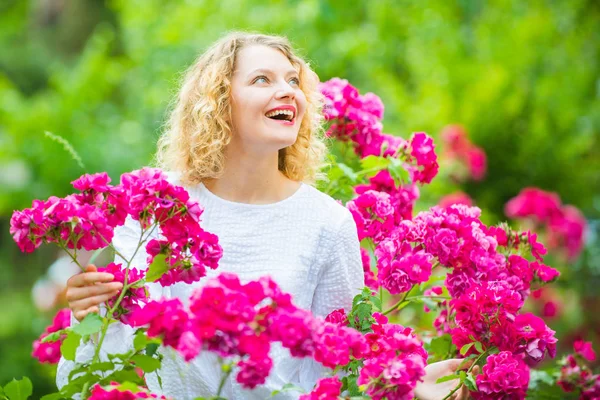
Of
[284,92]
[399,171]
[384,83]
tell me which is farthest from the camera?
[384,83]

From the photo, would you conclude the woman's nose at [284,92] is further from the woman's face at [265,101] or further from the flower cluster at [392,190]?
the flower cluster at [392,190]

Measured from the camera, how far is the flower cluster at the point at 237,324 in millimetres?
1458

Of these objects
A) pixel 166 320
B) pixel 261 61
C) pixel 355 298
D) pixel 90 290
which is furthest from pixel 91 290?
pixel 261 61

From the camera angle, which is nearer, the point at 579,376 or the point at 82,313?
the point at 82,313

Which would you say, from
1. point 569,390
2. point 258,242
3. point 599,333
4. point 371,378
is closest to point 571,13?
point 599,333

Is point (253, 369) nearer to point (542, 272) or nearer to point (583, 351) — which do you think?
point (542, 272)

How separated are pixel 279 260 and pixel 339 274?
17 centimetres

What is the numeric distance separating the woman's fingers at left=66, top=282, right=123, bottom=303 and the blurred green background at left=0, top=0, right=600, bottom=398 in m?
3.01

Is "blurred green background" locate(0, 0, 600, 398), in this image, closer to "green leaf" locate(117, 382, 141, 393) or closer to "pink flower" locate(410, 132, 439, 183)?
"pink flower" locate(410, 132, 439, 183)

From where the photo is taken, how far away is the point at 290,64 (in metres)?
2.30

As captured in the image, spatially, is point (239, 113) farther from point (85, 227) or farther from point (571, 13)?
point (571, 13)

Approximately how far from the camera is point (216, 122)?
2.28 meters

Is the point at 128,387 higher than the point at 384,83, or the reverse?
the point at 384,83

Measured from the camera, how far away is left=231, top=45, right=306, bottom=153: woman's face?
2191 millimetres
